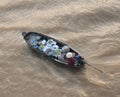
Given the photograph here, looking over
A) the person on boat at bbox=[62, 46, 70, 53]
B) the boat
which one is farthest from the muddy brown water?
the person on boat at bbox=[62, 46, 70, 53]

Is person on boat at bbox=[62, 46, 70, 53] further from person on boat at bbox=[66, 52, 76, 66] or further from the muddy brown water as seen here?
the muddy brown water

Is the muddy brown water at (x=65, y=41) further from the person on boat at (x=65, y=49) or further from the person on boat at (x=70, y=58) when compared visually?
the person on boat at (x=65, y=49)

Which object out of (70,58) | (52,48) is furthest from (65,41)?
(70,58)

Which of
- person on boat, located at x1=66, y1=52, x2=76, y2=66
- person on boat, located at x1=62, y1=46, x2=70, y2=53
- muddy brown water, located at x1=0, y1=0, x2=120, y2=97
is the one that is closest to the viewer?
muddy brown water, located at x1=0, y1=0, x2=120, y2=97

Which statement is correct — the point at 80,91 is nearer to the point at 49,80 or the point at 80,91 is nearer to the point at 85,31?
the point at 49,80

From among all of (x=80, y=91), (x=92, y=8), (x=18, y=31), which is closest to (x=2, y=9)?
(x=18, y=31)

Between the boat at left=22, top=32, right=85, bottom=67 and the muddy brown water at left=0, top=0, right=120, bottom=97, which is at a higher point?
the boat at left=22, top=32, right=85, bottom=67

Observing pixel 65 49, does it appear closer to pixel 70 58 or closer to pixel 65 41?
pixel 70 58
